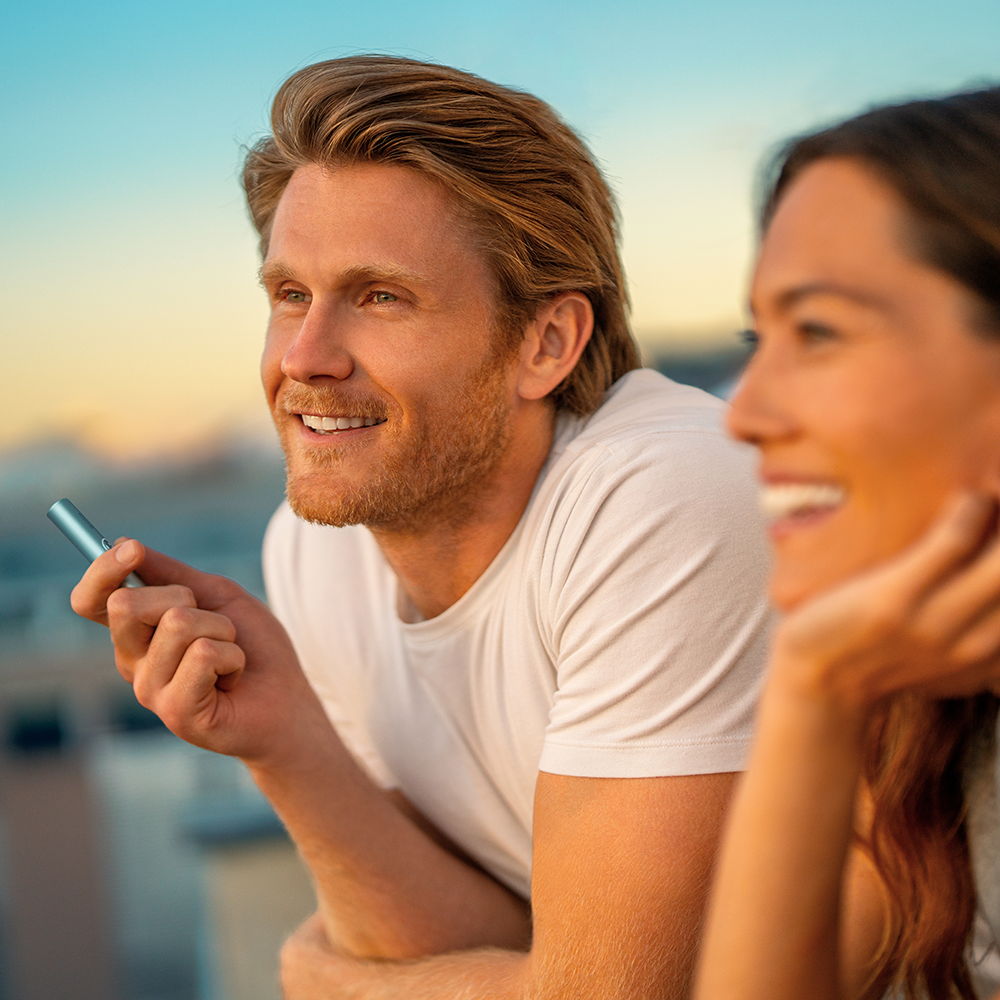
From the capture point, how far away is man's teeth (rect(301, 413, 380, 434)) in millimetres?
1544

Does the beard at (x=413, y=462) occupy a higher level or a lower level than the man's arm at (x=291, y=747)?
higher

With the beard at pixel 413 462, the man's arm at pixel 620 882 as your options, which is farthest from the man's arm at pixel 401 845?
the beard at pixel 413 462

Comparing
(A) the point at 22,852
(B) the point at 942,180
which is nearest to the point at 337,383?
(B) the point at 942,180

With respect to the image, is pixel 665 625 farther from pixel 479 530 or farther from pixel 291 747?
pixel 291 747

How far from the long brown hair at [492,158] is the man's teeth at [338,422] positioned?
0.26 m

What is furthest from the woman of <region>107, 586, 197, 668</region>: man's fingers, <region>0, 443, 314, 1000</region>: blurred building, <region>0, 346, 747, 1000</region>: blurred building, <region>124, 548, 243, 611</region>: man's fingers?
<region>0, 443, 314, 1000</region>: blurred building

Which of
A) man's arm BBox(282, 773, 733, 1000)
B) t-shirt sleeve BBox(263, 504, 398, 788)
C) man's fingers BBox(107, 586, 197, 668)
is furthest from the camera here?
t-shirt sleeve BBox(263, 504, 398, 788)

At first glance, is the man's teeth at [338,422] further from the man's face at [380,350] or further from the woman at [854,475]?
the woman at [854,475]

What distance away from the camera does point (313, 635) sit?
6.49 ft

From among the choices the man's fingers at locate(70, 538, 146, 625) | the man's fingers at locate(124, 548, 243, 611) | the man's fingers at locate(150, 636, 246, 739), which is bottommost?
the man's fingers at locate(150, 636, 246, 739)

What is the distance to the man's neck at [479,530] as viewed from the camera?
1.62 m

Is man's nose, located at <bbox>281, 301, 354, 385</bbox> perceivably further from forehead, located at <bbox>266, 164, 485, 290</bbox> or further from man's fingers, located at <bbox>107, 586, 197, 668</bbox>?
man's fingers, located at <bbox>107, 586, 197, 668</bbox>

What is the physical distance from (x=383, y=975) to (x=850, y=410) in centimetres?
123

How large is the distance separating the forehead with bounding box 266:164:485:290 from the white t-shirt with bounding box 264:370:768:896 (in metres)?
0.35
